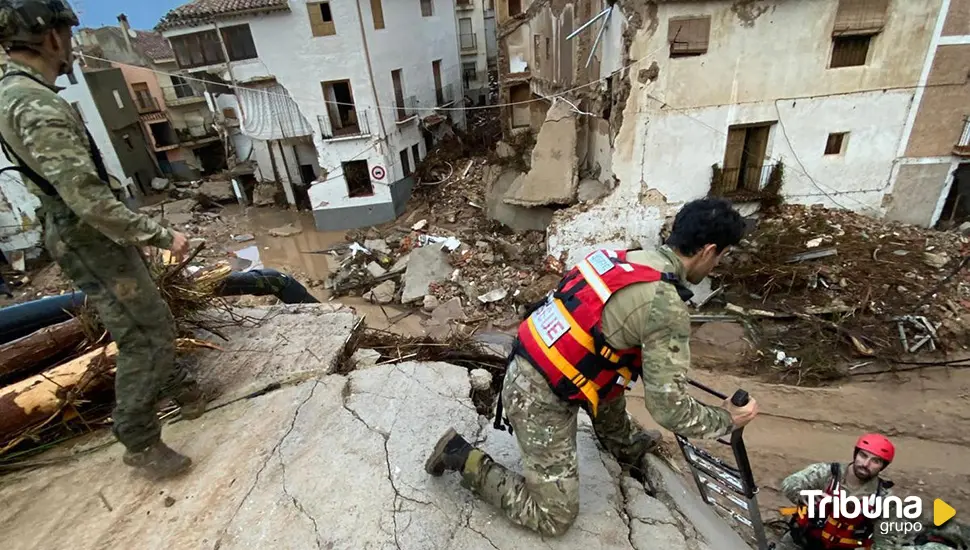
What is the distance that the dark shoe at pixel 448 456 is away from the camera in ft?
7.79

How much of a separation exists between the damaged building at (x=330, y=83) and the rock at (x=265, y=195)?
910 millimetres

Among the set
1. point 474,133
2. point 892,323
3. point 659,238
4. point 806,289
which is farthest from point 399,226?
point 892,323

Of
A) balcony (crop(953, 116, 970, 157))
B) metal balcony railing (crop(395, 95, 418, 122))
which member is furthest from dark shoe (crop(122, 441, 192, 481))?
metal balcony railing (crop(395, 95, 418, 122))

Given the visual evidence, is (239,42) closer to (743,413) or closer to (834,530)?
(743,413)

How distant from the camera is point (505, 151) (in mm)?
14750

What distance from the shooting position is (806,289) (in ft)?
27.7

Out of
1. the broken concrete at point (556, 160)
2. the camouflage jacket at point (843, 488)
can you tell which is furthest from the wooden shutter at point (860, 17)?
the camouflage jacket at point (843, 488)

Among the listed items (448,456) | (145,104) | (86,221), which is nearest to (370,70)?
(86,221)

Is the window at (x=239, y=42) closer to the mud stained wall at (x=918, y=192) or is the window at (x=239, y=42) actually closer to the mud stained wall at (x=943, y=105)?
the mud stained wall at (x=943, y=105)

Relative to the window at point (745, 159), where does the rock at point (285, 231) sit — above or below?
below

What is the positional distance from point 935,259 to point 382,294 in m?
11.4

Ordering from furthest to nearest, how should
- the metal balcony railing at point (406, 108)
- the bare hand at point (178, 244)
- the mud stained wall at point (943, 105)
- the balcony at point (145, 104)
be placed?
the balcony at point (145, 104) → the metal balcony railing at point (406, 108) → the mud stained wall at point (943, 105) → the bare hand at point (178, 244)

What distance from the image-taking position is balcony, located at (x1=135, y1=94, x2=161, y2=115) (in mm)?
23531

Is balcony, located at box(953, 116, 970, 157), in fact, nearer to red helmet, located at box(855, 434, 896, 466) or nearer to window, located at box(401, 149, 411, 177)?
red helmet, located at box(855, 434, 896, 466)
